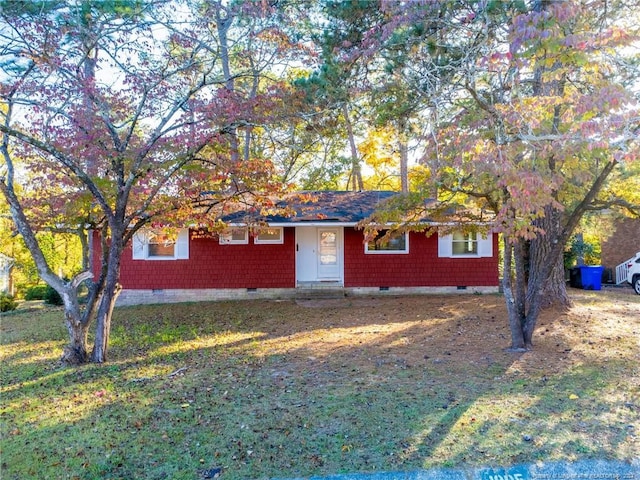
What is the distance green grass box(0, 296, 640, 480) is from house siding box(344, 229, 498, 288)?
5.55 m

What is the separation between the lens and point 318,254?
14.5m

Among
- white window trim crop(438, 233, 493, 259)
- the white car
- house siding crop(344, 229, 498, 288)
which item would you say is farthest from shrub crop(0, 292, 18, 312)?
the white car

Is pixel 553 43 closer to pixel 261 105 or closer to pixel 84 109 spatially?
pixel 261 105

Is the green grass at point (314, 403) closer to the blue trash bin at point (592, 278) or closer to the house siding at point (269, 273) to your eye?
the house siding at point (269, 273)

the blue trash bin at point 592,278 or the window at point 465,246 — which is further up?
the window at point 465,246

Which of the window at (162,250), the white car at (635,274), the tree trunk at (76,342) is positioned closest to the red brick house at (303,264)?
the window at (162,250)

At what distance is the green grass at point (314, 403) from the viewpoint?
353 cm

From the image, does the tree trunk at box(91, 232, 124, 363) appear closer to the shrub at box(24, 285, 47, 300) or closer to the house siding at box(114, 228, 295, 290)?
the house siding at box(114, 228, 295, 290)

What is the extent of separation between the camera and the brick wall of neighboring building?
57.8ft

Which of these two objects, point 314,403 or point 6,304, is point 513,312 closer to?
point 314,403

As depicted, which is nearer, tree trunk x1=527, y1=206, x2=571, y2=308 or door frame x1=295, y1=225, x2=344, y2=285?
tree trunk x1=527, y1=206, x2=571, y2=308

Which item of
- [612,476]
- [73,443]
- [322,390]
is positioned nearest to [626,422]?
[612,476]

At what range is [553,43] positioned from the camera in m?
4.23

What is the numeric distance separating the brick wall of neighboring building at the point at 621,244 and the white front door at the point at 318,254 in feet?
38.9
